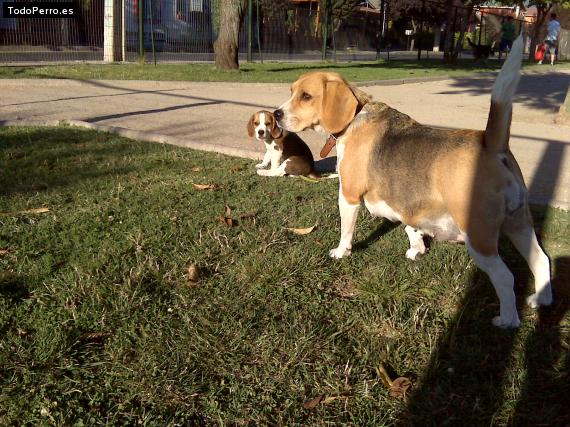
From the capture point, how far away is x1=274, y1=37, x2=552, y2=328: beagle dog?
311cm

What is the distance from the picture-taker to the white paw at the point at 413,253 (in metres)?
4.11

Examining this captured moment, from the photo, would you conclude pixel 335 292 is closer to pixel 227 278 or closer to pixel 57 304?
pixel 227 278

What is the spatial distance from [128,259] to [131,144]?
11.7 feet

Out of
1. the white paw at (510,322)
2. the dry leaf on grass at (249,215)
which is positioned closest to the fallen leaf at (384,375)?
the white paw at (510,322)

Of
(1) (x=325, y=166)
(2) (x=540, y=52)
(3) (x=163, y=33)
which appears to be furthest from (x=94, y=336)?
(2) (x=540, y=52)

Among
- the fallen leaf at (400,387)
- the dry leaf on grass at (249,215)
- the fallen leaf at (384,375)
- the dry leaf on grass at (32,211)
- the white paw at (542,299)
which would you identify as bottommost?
the fallen leaf at (400,387)

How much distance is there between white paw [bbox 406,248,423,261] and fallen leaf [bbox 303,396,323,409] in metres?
1.74

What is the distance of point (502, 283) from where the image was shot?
3.20 m

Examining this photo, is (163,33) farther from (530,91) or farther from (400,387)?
(400,387)

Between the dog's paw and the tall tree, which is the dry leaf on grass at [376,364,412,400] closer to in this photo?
the dog's paw

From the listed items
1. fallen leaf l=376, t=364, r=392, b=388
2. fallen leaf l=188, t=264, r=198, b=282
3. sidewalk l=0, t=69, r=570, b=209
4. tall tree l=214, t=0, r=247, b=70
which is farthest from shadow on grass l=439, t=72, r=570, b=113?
fallen leaf l=376, t=364, r=392, b=388

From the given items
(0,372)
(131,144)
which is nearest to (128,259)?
(0,372)

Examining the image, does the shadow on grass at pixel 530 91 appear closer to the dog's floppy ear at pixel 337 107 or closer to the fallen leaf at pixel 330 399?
the dog's floppy ear at pixel 337 107

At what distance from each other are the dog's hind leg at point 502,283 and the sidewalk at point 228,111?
255 centimetres
